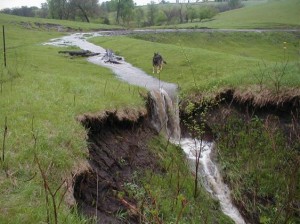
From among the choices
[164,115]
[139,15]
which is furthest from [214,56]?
[139,15]

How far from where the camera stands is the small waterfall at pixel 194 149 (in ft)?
40.2

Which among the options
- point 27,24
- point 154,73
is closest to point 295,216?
point 154,73

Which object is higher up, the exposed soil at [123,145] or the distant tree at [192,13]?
the distant tree at [192,13]

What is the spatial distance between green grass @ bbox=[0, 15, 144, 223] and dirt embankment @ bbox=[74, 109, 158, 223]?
1.58 ft

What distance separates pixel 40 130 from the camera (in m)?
9.38

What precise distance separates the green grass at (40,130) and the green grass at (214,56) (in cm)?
367

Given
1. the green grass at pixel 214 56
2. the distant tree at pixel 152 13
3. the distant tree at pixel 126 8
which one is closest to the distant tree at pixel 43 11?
the distant tree at pixel 126 8

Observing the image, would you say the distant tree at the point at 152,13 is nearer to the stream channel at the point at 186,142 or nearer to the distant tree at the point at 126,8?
the distant tree at the point at 126,8

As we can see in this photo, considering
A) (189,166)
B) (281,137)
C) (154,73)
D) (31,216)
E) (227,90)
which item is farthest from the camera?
(154,73)

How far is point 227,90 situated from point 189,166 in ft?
19.5

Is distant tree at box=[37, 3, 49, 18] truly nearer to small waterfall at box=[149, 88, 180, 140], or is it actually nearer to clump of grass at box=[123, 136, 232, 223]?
small waterfall at box=[149, 88, 180, 140]

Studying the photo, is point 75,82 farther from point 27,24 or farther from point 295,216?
point 27,24

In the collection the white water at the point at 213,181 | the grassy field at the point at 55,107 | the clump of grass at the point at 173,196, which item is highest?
the grassy field at the point at 55,107

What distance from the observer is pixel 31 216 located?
5.82 meters
